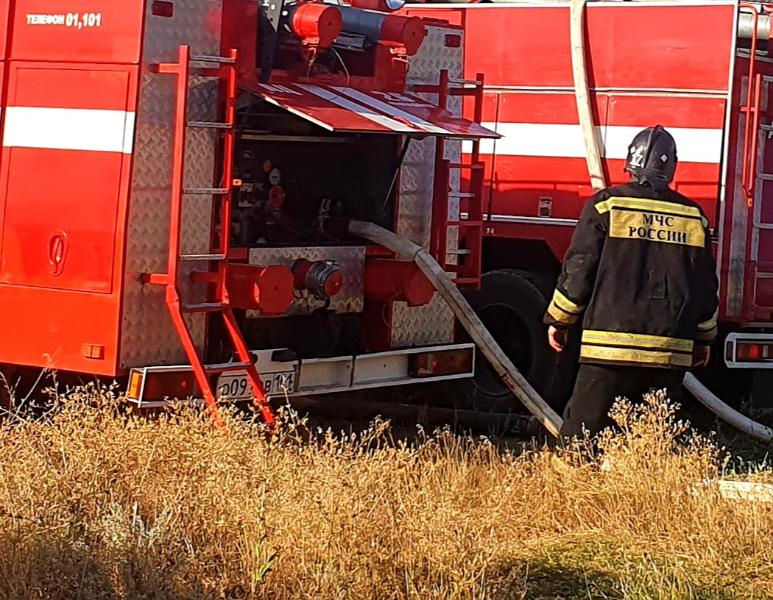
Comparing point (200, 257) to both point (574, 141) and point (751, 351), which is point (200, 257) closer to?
point (574, 141)

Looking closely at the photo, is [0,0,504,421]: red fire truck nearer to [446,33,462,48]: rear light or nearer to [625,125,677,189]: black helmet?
[446,33,462,48]: rear light

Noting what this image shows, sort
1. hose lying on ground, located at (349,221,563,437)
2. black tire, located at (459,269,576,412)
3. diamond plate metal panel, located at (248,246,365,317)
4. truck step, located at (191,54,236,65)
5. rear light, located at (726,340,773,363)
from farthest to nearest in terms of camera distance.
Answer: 1. black tire, located at (459,269,576,412)
2. rear light, located at (726,340,773,363)
3. hose lying on ground, located at (349,221,563,437)
4. diamond plate metal panel, located at (248,246,365,317)
5. truck step, located at (191,54,236,65)

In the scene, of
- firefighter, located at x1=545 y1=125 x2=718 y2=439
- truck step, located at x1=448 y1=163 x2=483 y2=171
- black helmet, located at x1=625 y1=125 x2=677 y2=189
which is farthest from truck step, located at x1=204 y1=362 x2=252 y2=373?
truck step, located at x1=448 y1=163 x2=483 y2=171

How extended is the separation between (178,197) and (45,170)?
2.34 feet

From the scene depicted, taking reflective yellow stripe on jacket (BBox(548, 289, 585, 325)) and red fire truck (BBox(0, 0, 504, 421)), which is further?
red fire truck (BBox(0, 0, 504, 421))

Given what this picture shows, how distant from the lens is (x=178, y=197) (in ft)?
22.8

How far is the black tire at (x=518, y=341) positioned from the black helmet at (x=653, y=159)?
319 centimetres

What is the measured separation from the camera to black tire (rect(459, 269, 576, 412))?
1010cm

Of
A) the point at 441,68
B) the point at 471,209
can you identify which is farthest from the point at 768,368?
the point at 441,68

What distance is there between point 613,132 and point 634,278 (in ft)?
10.5

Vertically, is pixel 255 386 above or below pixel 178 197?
below

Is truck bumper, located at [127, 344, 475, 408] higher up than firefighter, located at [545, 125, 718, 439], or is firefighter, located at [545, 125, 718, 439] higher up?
firefighter, located at [545, 125, 718, 439]

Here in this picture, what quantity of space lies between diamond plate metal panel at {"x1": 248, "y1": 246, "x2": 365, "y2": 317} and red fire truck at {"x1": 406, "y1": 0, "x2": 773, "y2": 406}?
1.38 meters

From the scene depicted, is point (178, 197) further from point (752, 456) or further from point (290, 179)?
point (752, 456)
